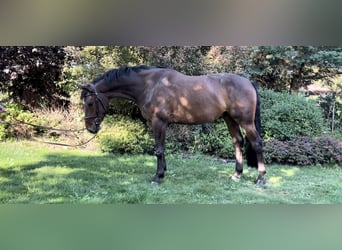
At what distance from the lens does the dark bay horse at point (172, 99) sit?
3990 millimetres

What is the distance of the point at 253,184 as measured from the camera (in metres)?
4.03

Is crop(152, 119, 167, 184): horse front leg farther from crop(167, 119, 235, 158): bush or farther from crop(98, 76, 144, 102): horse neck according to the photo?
crop(167, 119, 235, 158): bush

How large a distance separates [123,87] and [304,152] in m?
2.72

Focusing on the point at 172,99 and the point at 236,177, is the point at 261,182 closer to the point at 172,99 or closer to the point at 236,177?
the point at 236,177

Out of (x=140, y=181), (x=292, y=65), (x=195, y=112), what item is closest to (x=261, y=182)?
(x=195, y=112)

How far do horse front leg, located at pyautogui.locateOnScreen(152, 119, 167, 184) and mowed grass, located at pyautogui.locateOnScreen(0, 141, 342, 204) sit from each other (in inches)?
3.5

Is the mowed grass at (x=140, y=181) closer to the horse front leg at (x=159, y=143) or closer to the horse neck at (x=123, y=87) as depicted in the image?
the horse front leg at (x=159, y=143)

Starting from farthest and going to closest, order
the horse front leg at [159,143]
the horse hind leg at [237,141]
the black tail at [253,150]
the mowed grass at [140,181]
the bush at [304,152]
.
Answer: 1. the bush at [304,152]
2. the horse hind leg at [237,141]
3. the black tail at [253,150]
4. the horse front leg at [159,143]
5. the mowed grass at [140,181]

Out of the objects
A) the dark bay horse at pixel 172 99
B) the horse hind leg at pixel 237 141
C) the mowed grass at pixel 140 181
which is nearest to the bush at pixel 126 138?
the mowed grass at pixel 140 181

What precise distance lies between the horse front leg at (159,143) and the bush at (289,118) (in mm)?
2097

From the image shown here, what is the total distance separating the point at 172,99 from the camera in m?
4.00

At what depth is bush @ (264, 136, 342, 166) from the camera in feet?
16.8
